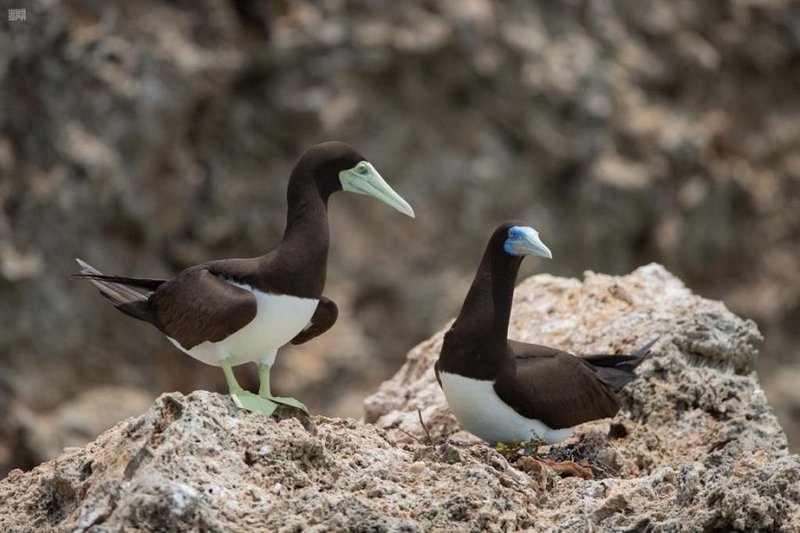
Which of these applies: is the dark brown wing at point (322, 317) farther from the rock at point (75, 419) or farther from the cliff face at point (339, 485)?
the rock at point (75, 419)

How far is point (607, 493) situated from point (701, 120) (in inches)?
443

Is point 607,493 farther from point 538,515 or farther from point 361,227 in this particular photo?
point 361,227

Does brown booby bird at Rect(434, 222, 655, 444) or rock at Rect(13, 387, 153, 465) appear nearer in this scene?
brown booby bird at Rect(434, 222, 655, 444)

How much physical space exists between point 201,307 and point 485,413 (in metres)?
1.46

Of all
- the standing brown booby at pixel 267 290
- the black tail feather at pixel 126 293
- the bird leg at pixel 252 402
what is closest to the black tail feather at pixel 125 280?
the black tail feather at pixel 126 293

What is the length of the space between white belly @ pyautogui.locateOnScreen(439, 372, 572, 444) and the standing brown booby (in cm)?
81

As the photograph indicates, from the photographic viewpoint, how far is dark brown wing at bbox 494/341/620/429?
6.78 meters

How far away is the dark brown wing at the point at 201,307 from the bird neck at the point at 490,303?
1.19 meters

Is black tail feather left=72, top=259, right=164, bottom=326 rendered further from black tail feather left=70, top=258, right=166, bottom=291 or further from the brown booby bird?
the brown booby bird

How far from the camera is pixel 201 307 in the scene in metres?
5.99

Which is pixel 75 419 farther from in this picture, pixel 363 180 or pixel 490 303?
pixel 363 180

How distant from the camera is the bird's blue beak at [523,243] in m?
6.73

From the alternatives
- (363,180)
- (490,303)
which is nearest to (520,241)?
(490,303)

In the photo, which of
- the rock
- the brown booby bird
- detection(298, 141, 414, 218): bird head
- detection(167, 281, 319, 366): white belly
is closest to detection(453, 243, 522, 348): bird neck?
the brown booby bird
